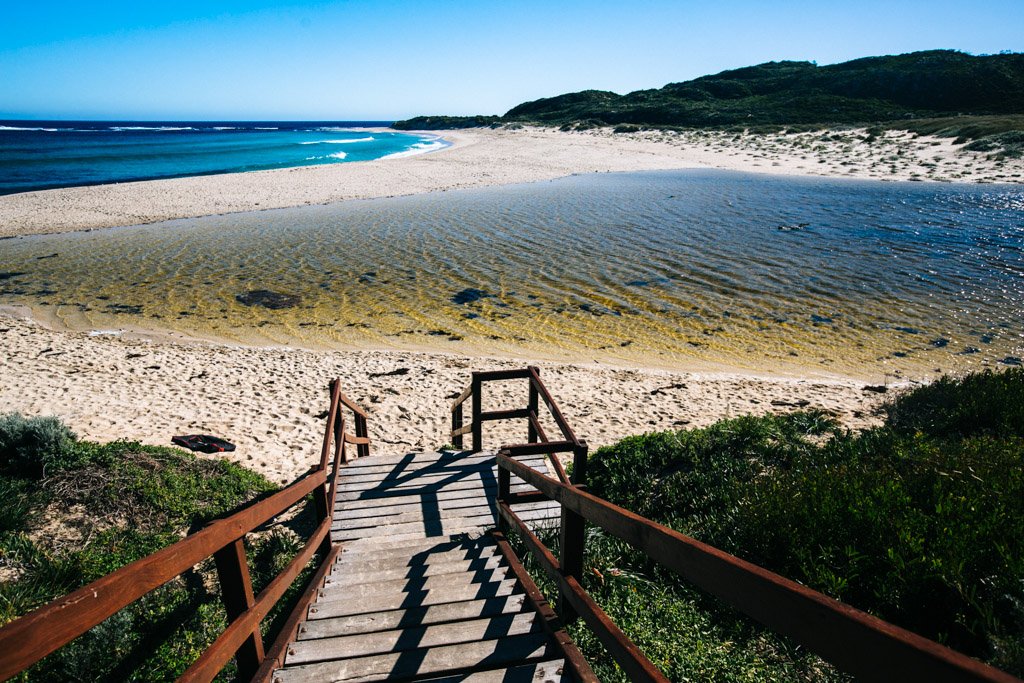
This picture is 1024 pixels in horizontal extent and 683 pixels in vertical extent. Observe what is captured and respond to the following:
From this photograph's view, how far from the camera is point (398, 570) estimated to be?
183 inches

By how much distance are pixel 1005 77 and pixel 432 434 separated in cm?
10221

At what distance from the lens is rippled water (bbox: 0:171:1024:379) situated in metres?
13.8

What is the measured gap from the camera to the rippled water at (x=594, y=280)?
45.3ft

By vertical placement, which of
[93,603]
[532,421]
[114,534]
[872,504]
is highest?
[93,603]

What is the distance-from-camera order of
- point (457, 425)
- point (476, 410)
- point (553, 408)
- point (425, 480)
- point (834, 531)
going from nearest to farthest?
point (834, 531) < point (553, 408) < point (425, 480) < point (476, 410) < point (457, 425)

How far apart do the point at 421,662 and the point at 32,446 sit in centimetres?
592

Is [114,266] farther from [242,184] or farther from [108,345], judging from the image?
[242,184]

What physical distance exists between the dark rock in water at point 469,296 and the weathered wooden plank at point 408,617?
1320 centimetres

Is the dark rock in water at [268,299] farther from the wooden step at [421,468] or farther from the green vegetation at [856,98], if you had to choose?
the green vegetation at [856,98]

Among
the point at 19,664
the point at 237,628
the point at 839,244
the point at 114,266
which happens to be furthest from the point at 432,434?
the point at 839,244

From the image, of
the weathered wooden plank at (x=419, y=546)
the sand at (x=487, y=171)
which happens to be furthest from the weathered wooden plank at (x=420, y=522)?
the sand at (x=487, y=171)

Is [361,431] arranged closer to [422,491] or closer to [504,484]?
[422,491]

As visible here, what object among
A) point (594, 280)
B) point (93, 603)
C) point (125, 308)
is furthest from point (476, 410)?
point (125, 308)

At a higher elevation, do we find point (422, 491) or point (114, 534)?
point (114, 534)
